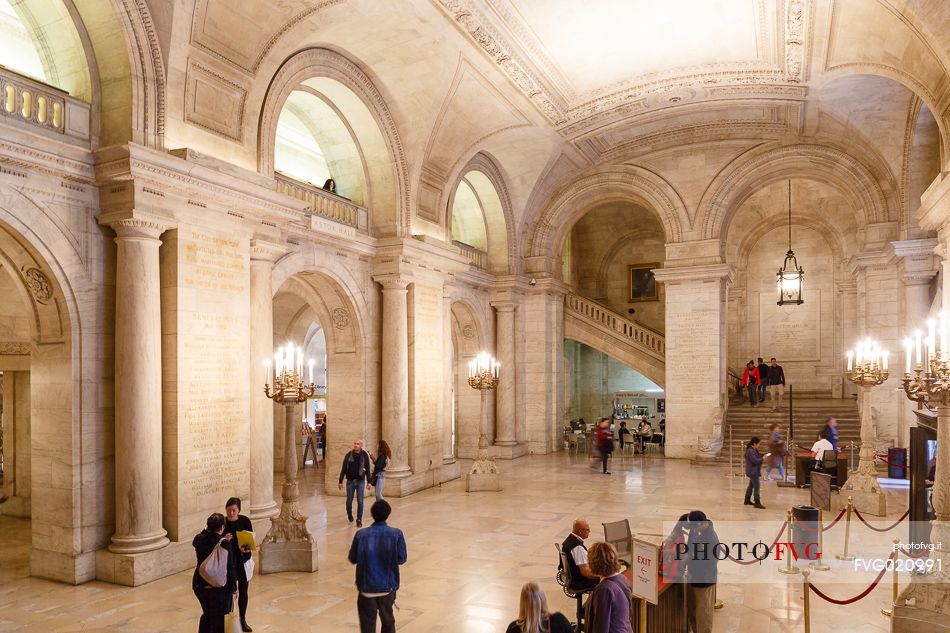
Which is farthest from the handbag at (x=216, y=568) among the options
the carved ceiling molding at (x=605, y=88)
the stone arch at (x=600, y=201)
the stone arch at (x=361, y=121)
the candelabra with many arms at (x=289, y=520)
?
the stone arch at (x=600, y=201)

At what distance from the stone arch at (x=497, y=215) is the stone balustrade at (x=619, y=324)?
10.1 feet

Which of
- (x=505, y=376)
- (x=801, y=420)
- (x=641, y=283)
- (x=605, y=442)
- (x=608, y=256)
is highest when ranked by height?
(x=608, y=256)

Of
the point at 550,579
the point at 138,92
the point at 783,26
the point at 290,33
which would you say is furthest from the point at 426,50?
the point at 550,579

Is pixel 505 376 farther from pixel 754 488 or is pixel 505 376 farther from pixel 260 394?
pixel 260 394

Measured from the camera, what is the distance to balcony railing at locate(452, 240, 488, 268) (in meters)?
16.9

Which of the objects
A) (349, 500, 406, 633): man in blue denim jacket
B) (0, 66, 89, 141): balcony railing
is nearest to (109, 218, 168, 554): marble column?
(0, 66, 89, 141): balcony railing

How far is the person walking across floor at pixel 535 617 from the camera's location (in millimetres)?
3727

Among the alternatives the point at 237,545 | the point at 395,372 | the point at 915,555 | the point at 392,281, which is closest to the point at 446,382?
the point at 395,372

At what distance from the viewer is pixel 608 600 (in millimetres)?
4035

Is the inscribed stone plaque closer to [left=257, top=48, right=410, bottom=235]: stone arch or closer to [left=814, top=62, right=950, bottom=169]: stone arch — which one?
[left=814, top=62, right=950, bottom=169]: stone arch

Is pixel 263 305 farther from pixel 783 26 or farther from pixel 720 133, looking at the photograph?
pixel 720 133

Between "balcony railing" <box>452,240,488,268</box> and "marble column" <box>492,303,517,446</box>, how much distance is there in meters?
1.29

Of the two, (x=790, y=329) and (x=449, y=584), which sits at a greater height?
(x=790, y=329)

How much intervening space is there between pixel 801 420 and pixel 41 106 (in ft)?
57.6
